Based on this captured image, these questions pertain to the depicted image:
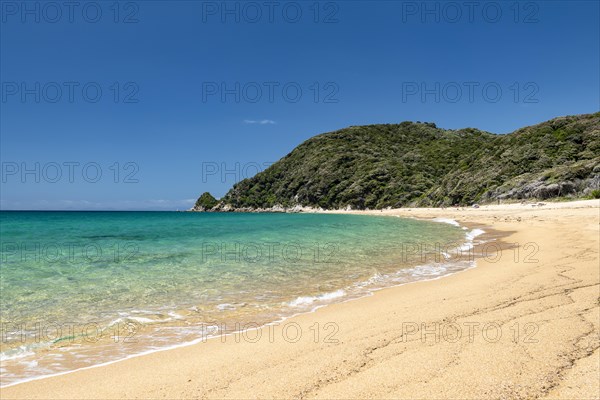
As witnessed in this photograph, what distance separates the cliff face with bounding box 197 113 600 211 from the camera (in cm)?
6706

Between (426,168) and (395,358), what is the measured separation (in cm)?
13235

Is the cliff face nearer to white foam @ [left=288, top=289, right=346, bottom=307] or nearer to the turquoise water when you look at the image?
the turquoise water

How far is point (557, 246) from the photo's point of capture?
14961mm

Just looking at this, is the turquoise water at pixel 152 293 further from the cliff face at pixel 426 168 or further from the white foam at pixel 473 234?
the cliff face at pixel 426 168

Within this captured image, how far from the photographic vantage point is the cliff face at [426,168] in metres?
67.1

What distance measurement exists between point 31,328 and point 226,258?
948 cm

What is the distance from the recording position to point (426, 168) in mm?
127875

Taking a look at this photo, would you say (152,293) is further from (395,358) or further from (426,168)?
(426,168)

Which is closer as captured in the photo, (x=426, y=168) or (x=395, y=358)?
(x=395, y=358)

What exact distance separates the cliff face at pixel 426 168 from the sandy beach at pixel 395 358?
6098 cm

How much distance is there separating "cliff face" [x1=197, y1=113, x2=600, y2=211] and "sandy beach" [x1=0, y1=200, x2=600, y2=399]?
2401 inches

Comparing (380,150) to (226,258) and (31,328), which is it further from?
(31,328)

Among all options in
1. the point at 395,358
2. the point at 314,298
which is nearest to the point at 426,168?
the point at 314,298

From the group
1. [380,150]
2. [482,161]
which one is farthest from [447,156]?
[482,161]
